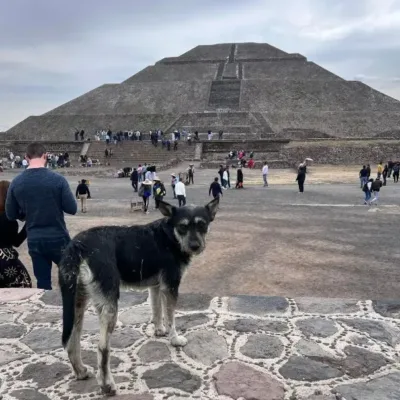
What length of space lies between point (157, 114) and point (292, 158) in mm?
24209

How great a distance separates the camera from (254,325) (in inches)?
162

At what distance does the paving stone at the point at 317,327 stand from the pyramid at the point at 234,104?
138 feet

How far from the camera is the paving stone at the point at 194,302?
4.54 meters

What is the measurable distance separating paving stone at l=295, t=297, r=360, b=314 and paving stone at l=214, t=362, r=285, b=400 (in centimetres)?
129

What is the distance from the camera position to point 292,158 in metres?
37.5

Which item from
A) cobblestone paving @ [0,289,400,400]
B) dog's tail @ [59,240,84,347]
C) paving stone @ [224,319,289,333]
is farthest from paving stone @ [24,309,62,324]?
paving stone @ [224,319,289,333]

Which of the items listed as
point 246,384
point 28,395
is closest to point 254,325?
point 246,384

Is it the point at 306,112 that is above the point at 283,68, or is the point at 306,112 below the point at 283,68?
below

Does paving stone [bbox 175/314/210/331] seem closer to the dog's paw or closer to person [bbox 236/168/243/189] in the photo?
the dog's paw

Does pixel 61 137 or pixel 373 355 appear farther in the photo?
pixel 61 137

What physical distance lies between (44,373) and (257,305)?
81.7 inches

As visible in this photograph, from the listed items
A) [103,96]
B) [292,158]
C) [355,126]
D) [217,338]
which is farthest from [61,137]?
[217,338]

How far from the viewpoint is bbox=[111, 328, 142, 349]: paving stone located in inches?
149

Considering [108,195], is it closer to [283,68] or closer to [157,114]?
[157,114]
